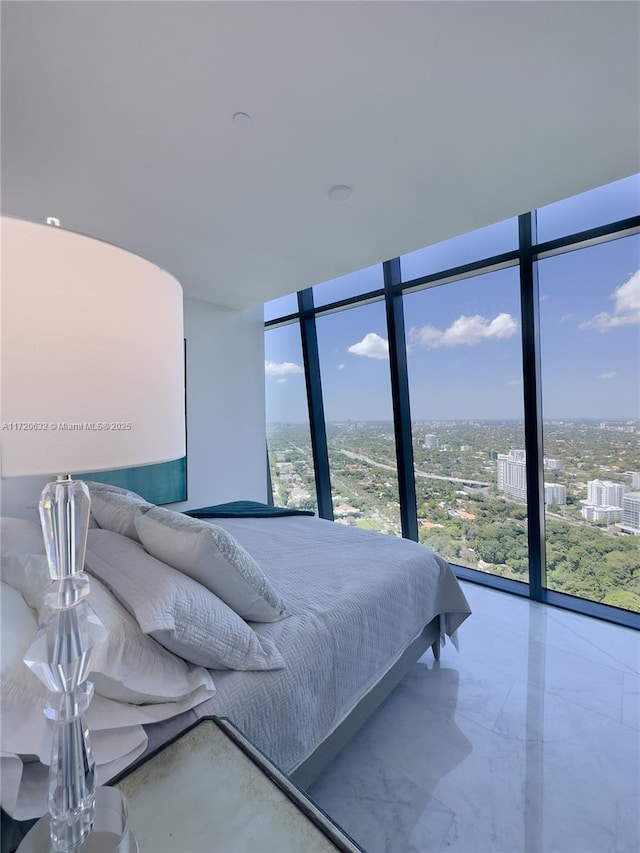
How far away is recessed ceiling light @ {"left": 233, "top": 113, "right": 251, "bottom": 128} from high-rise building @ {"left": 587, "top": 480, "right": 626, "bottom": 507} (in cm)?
300

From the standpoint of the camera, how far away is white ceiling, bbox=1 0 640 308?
1217 mm

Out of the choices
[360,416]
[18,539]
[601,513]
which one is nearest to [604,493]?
[601,513]

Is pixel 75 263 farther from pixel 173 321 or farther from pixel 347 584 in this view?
pixel 347 584

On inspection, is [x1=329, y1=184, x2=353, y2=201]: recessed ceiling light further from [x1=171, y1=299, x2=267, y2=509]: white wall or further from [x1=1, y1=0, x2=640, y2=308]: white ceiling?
[x1=171, y1=299, x2=267, y2=509]: white wall

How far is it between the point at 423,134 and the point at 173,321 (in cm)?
167

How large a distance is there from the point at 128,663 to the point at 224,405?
3359 millimetres

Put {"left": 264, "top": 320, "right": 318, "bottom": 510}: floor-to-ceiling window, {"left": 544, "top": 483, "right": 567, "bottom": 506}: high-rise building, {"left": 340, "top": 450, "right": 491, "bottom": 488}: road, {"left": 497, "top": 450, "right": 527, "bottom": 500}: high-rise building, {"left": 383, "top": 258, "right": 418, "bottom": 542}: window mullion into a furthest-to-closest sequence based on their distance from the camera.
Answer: {"left": 264, "top": 320, "right": 318, "bottom": 510}: floor-to-ceiling window
{"left": 383, "top": 258, "right": 418, "bottom": 542}: window mullion
{"left": 340, "top": 450, "right": 491, "bottom": 488}: road
{"left": 497, "top": 450, "right": 527, "bottom": 500}: high-rise building
{"left": 544, "top": 483, "right": 567, "bottom": 506}: high-rise building

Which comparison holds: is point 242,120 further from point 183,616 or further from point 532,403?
point 532,403

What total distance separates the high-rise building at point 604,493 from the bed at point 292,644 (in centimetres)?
133

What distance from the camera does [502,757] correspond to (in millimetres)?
1581

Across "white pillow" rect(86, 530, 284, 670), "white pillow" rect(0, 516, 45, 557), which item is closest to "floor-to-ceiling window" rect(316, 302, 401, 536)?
"white pillow" rect(86, 530, 284, 670)

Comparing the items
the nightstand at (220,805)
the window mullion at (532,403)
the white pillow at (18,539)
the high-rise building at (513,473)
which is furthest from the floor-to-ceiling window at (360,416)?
the nightstand at (220,805)

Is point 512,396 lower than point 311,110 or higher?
lower

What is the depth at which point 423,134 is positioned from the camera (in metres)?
1.67
